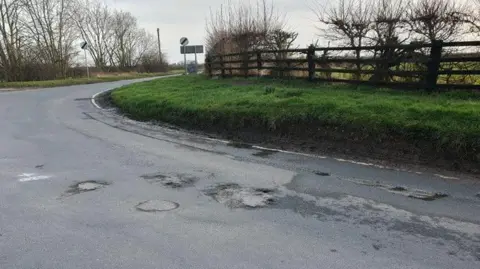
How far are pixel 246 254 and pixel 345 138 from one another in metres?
4.91

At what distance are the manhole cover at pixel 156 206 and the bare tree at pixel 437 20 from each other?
10403 millimetres

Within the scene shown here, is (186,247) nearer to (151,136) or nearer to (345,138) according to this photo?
(345,138)

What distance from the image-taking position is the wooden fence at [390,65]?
10617 mm

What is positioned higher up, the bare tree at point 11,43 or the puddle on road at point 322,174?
the bare tree at point 11,43

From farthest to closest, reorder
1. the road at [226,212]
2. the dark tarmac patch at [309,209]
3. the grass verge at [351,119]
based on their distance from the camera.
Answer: the grass verge at [351,119] → the dark tarmac patch at [309,209] → the road at [226,212]

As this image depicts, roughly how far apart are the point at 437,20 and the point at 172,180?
10327 millimetres

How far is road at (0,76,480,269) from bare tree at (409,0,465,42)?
7.66 meters

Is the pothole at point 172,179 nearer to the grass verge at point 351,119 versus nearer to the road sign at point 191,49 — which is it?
the grass verge at point 351,119

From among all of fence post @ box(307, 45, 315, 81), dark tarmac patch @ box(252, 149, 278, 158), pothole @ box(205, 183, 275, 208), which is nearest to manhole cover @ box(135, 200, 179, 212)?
pothole @ box(205, 183, 275, 208)

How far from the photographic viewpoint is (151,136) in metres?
9.71

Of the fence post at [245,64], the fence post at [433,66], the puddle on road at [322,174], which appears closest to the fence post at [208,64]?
the fence post at [245,64]

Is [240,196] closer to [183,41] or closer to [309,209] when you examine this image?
[309,209]

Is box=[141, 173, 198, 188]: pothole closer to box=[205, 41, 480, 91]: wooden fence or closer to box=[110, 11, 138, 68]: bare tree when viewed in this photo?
box=[205, 41, 480, 91]: wooden fence

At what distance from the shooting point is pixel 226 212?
468 cm
